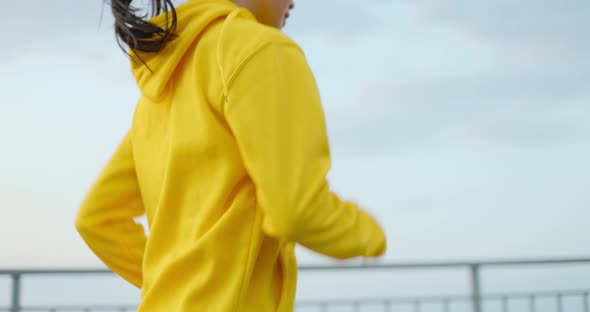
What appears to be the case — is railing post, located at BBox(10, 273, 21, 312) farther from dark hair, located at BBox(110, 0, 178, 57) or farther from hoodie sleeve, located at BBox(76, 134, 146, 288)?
dark hair, located at BBox(110, 0, 178, 57)

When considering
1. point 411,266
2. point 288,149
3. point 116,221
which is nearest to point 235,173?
point 288,149

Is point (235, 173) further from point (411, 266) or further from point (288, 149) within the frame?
point (411, 266)

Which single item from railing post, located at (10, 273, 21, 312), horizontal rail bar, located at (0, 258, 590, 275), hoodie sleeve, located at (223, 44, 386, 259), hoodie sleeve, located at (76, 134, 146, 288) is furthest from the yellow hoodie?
railing post, located at (10, 273, 21, 312)

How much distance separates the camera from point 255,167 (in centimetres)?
120

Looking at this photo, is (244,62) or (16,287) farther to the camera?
(16,287)

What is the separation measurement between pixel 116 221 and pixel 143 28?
488 millimetres

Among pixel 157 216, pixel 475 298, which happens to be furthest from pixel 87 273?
pixel 157 216

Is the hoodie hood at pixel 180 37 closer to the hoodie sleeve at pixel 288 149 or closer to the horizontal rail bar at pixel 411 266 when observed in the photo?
the hoodie sleeve at pixel 288 149

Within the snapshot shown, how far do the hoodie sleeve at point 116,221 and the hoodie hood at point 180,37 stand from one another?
0.27m

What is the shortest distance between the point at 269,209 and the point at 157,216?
0.29 meters

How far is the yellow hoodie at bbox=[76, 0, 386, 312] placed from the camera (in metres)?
1.21

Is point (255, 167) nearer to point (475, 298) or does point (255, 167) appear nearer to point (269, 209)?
point (269, 209)

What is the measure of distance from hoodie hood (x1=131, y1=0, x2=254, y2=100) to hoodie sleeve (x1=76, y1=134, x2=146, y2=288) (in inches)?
10.7

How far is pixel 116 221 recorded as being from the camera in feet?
5.57
